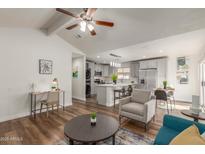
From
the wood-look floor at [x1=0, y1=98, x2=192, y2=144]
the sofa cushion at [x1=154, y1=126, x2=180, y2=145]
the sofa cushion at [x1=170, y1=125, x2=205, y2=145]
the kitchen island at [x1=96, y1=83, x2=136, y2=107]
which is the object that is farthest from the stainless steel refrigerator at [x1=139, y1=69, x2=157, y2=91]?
the sofa cushion at [x1=170, y1=125, x2=205, y2=145]

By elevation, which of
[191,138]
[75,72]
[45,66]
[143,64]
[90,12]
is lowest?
[191,138]

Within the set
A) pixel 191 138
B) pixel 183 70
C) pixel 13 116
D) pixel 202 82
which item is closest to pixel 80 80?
pixel 13 116

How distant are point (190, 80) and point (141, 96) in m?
3.86

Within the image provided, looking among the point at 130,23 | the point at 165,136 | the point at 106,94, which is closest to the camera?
the point at 165,136

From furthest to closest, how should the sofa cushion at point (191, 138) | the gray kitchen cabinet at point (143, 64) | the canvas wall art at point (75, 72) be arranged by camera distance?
the gray kitchen cabinet at point (143, 64) < the canvas wall art at point (75, 72) < the sofa cushion at point (191, 138)

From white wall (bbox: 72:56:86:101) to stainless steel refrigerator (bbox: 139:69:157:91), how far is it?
3.67m

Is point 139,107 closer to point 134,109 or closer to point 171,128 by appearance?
point 134,109

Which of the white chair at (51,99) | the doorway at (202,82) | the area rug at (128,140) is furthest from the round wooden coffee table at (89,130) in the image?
the doorway at (202,82)

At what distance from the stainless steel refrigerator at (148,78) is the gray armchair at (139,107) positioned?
3.57 meters

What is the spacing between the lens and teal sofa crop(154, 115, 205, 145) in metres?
1.40

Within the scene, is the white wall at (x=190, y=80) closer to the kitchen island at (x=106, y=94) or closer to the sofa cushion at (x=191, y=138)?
the kitchen island at (x=106, y=94)

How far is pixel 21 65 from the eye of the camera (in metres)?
3.44

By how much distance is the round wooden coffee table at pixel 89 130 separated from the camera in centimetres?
145
